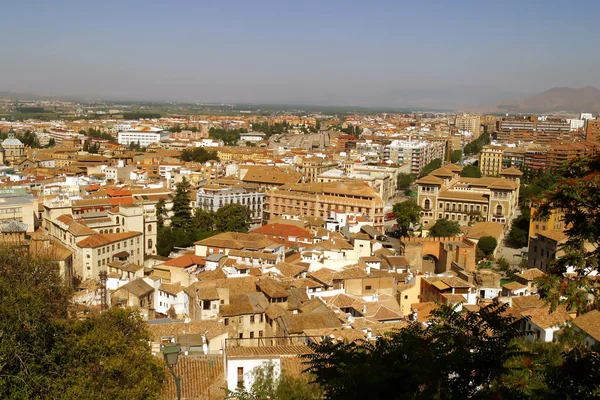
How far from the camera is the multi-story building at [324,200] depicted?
25.9m

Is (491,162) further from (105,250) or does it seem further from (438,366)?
(438,366)

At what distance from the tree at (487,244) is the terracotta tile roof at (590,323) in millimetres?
10383

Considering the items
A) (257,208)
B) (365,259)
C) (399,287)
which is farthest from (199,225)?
(399,287)

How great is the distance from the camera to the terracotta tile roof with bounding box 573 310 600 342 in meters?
10.7

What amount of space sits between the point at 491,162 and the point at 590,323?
35079 mm

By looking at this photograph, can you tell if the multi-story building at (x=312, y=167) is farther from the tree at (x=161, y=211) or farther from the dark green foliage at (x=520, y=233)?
the dark green foliage at (x=520, y=233)

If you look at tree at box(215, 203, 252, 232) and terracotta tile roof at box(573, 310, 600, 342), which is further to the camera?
tree at box(215, 203, 252, 232)

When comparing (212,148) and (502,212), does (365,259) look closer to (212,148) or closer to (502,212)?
(502,212)

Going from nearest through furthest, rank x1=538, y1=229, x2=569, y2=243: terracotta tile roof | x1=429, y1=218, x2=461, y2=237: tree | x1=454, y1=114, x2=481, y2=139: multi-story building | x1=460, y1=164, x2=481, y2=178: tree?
x1=538, y1=229, x2=569, y2=243: terracotta tile roof < x1=429, y1=218, x2=461, y2=237: tree < x1=460, y1=164, x2=481, y2=178: tree < x1=454, y1=114, x2=481, y2=139: multi-story building

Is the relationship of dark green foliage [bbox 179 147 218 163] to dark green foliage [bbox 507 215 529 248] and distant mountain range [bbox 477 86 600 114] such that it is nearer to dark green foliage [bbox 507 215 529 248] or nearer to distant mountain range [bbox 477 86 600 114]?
dark green foliage [bbox 507 215 529 248]

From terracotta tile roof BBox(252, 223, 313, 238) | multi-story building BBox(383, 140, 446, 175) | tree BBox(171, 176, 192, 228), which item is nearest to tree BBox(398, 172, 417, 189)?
multi-story building BBox(383, 140, 446, 175)

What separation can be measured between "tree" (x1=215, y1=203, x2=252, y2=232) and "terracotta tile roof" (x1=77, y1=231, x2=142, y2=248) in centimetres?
388

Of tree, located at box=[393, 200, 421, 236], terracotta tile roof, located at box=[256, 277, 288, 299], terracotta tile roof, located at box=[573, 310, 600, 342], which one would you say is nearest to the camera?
terracotta tile roof, located at box=[573, 310, 600, 342]

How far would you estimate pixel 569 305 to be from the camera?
4113 mm
